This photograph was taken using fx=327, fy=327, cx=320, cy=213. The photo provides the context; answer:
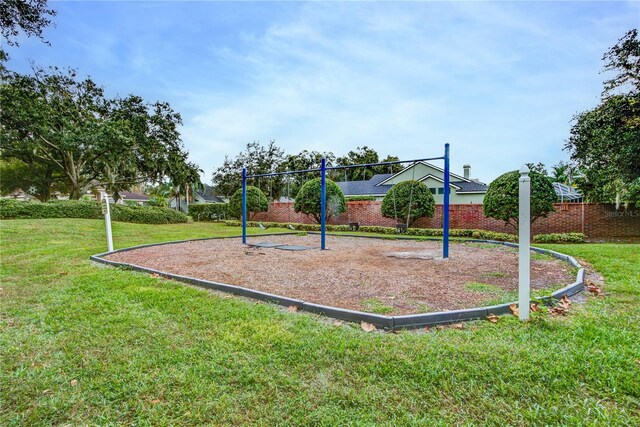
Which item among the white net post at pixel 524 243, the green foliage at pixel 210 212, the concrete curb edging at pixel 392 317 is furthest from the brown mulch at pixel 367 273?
the green foliage at pixel 210 212

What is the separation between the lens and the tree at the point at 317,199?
1656 centimetres

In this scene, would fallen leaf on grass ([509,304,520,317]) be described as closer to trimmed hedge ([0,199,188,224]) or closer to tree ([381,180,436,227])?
tree ([381,180,436,227])

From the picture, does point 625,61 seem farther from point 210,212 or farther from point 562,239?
point 210,212

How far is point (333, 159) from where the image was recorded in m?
41.8

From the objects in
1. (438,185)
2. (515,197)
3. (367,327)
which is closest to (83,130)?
(367,327)

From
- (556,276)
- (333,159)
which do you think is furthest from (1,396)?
(333,159)

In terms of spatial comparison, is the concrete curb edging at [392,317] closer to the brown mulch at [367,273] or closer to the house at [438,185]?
the brown mulch at [367,273]

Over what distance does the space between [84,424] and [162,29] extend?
890 cm

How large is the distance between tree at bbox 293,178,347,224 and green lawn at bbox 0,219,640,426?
13.3m

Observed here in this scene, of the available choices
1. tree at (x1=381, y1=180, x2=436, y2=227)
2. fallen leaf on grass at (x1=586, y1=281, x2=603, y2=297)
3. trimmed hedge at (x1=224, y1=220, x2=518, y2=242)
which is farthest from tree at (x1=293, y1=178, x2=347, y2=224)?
fallen leaf on grass at (x1=586, y1=281, x2=603, y2=297)

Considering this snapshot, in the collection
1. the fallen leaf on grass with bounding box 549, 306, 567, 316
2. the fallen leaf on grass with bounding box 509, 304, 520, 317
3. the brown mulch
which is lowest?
the brown mulch

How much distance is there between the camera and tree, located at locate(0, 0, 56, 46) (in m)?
5.07

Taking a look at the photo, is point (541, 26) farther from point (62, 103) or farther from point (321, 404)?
point (62, 103)

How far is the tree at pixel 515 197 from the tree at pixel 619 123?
2.17 metres
